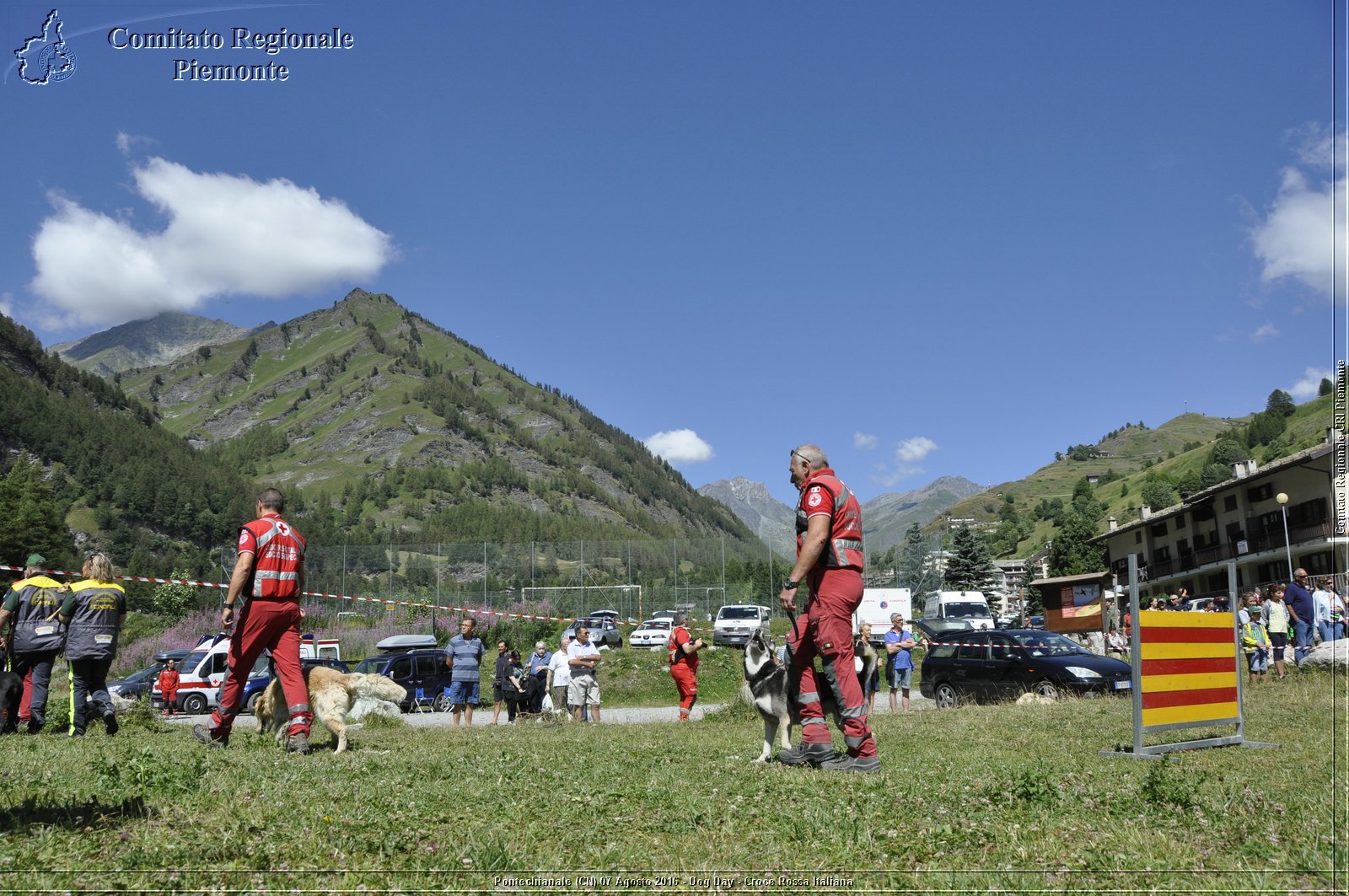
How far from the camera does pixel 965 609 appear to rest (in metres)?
41.9

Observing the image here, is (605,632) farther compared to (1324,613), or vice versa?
(605,632)

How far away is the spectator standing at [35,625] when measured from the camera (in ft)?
31.9

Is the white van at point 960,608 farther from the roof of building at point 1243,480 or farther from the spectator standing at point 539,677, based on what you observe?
the spectator standing at point 539,677

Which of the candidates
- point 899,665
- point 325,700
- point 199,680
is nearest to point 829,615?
point 325,700

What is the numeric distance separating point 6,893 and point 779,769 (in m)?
4.03

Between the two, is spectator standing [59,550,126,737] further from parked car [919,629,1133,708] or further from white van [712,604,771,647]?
white van [712,604,771,647]

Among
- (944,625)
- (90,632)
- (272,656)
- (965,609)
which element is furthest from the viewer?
(965,609)

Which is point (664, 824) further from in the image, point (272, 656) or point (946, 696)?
point (946, 696)

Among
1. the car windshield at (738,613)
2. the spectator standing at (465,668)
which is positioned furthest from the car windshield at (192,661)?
the car windshield at (738,613)

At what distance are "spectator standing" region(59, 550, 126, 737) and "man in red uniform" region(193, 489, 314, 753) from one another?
2.71 m

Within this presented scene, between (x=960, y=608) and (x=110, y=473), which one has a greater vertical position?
(x=110, y=473)

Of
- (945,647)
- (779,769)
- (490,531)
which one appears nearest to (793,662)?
(779,769)

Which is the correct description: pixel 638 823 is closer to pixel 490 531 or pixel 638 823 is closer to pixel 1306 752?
pixel 1306 752

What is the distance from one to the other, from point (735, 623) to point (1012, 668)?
21.3 m
